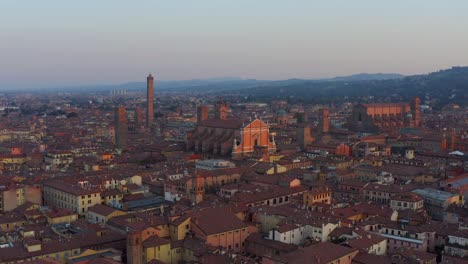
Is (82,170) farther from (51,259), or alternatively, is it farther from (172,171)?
(51,259)

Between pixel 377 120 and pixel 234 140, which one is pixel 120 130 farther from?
pixel 377 120

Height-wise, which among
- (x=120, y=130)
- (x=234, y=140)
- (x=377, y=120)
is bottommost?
(x=377, y=120)

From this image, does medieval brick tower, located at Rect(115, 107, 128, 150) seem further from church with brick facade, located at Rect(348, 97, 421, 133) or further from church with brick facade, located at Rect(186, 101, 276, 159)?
church with brick facade, located at Rect(348, 97, 421, 133)

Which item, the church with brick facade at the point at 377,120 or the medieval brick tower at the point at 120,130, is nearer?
the medieval brick tower at the point at 120,130

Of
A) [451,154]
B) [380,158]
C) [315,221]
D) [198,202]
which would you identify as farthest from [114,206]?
[451,154]

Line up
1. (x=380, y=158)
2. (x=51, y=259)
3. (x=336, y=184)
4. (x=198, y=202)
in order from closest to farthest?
1. (x=51, y=259)
2. (x=198, y=202)
3. (x=336, y=184)
4. (x=380, y=158)

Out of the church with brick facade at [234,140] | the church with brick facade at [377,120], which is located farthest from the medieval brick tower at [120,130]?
the church with brick facade at [377,120]

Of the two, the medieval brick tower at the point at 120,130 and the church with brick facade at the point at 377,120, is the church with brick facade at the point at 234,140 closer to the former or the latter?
the medieval brick tower at the point at 120,130

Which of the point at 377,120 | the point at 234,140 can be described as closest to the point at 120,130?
the point at 234,140

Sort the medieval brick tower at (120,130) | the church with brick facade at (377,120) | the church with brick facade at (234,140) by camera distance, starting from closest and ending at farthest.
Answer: the church with brick facade at (234,140) → the medieval brick tower at (120,130) → the church with brick facade at (377,120)
